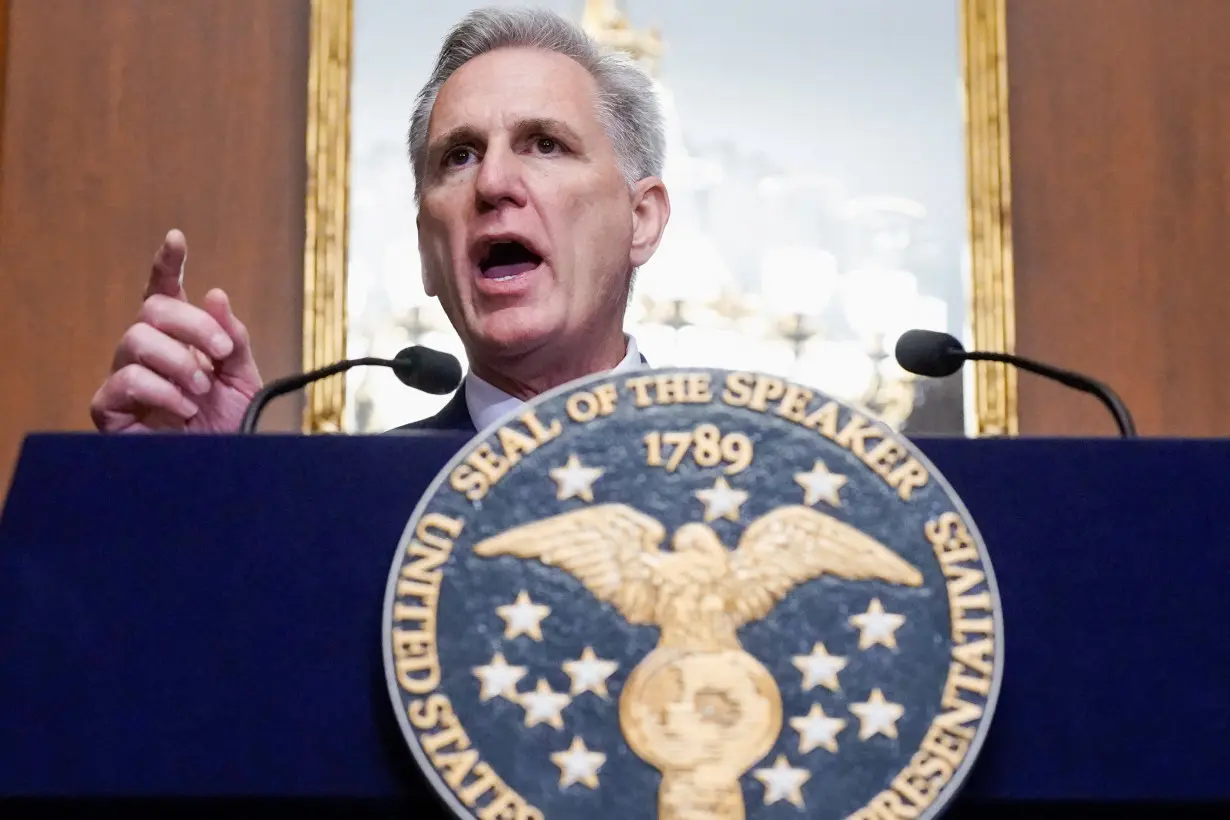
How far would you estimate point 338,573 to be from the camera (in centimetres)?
96

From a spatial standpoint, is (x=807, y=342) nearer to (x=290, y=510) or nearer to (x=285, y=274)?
(x=285, y=274)

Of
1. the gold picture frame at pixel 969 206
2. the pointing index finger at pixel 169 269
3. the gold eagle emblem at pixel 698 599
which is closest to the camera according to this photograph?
the gold eagle emblem at pixel 698 599

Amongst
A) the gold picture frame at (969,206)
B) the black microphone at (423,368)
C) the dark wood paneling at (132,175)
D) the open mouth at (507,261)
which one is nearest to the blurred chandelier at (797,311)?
the gold picture frame at (969,206)

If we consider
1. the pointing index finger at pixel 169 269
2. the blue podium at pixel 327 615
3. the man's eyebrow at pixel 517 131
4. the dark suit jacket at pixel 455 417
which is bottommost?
the blue podium at pixel 327 615

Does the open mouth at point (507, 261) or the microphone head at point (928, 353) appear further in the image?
the open mouth at point (507, 261)

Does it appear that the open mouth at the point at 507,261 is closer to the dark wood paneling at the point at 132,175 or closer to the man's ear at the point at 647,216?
the man's ear at the point at 647,216

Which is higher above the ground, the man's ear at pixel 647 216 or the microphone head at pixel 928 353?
the man's ear at pixel 647 216

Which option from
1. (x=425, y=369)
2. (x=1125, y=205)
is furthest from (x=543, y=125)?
(x=1125, y=205)

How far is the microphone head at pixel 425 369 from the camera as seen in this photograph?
1414 mm

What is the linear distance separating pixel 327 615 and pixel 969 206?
A: 207cm

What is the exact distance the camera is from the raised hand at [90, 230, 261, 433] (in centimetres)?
136

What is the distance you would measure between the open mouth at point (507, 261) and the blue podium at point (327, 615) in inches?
25.6

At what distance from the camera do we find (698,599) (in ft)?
3.00

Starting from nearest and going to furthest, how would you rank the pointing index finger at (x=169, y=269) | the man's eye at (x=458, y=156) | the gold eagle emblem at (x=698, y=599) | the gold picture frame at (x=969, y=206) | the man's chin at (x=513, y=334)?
the gold eagle emblem at (x=698, y=599) < the pointing index finger at (x=169, y=269) < the man's chin at (x=513, y=334) < the man's eye at (x=458, y=156) < the gold picture frame at (x=969, y=206)
